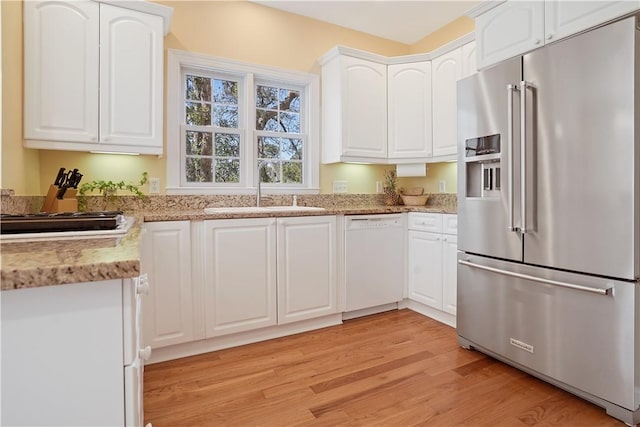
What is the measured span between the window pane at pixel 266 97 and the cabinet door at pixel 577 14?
2175mm

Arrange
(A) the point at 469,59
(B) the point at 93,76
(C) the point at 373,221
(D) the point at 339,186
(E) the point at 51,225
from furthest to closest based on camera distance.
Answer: (D) the point at 339,186 → (C) the point at 373,221 → (A) the point at 469,59 → (B) the point at 93,76 → (E) the point at 51,225

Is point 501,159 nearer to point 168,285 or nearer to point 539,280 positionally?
point 539,280

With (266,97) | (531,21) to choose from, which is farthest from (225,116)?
(531,21)

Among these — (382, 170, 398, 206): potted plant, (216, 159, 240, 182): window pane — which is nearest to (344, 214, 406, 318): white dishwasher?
(382, 170, 398, 206): potted plant

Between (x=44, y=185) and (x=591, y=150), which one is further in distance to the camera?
(x=44, y=185)

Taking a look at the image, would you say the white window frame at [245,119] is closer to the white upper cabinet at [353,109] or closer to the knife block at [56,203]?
the white upper cabinet at [353,109]

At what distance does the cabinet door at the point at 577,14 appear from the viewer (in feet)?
5.40

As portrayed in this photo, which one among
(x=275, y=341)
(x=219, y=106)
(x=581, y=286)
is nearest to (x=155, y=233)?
(x=275, y=341)

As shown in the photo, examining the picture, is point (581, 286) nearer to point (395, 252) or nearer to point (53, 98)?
point (395, 252)

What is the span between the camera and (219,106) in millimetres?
3090

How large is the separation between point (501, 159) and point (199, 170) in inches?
90.4

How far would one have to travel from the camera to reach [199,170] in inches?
118

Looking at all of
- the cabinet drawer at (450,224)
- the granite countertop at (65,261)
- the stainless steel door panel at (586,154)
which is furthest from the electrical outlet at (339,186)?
the granite countertop at (65,261)

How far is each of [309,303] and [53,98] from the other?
2151 mm
